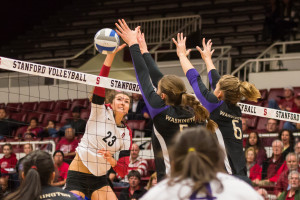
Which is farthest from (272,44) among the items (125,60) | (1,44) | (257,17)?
(1,44)

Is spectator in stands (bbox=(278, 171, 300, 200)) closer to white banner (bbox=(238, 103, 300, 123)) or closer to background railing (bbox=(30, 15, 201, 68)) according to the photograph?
white banner (bbox=(238, 103, 300, 123))

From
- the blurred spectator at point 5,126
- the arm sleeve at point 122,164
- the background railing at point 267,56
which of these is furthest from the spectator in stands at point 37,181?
the background railing at point 267,56

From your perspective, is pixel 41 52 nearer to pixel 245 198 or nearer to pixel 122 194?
pixel 122 194

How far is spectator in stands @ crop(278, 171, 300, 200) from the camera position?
25.7ft

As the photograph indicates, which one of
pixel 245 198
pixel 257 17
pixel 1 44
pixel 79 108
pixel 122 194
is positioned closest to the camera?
pixel 245 198

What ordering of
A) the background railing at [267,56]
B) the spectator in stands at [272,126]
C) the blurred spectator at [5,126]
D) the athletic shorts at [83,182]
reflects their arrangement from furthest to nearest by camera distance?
1. the background railing at [267,56]
2. the blurred spectator at [5,126]
3. the spectator in stands at [272,126]
4. the athletic shorts at [83,182]

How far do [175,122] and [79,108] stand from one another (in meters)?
8.94

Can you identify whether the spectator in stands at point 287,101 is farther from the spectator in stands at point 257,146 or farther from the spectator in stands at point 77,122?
the spectator in stands at point 77,122

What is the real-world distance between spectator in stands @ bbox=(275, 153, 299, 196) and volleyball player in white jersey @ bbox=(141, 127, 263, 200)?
19.6 feet

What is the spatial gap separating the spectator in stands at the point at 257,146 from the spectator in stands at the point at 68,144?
3387mm

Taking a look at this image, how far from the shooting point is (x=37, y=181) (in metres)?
3.25


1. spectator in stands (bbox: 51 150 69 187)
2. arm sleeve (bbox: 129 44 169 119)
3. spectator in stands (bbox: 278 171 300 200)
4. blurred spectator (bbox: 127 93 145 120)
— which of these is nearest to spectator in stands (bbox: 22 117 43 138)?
blurred spectator (bbox: 127 93 145 120)

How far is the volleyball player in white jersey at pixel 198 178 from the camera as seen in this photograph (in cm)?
247

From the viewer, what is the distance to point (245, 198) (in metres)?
2.47
